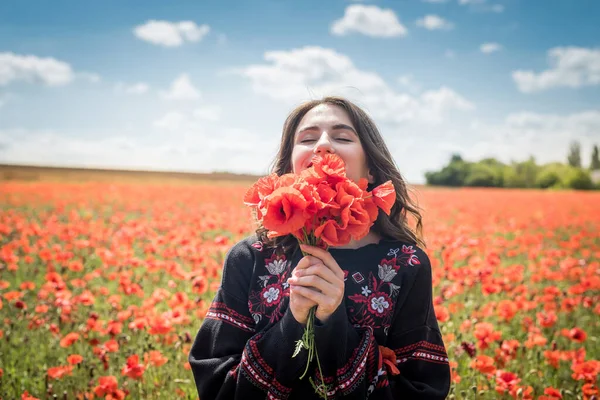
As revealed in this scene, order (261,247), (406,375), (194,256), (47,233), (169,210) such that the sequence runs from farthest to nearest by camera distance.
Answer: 1. (169,210)
2. (47,233)
3. (194,256)
4. (261,247)
5. (406,375)

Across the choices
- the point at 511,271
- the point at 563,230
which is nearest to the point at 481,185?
the point at 563,230

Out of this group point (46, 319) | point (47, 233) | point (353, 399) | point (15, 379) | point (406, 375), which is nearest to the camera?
point (353, 399)

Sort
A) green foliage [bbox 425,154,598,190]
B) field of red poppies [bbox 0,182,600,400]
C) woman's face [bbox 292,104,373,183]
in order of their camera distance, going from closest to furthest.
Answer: woman's face [bbox 292,104,373,183]
field of red poppies [bbox 0,182,600,400]
green foliage [bbox 425,154,598,190]

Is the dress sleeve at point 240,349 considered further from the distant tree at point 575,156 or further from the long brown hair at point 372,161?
the distant tree at point 575,156

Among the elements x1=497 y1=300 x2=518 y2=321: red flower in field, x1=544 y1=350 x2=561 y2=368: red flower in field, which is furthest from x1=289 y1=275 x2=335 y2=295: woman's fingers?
x1=497 y1=300 x2=518 y2=321: red flower in field

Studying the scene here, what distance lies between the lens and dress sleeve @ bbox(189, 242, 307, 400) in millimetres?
1664

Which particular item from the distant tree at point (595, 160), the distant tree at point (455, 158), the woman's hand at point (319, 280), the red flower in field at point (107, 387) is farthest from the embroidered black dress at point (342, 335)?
the distant tree at point (595, 160)

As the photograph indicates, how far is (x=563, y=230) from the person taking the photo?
1235 centimetres

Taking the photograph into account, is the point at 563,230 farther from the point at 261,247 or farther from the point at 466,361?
the point at 261,247

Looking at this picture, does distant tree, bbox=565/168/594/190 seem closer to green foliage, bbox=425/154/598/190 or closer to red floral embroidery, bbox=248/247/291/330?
green foliage, bbox=425/154/598/190

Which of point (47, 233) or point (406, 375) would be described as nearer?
point (406, 375)

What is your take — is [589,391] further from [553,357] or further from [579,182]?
[579,182]

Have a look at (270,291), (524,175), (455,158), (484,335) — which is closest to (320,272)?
(270,291)

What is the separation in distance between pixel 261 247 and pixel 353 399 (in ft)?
2.43
